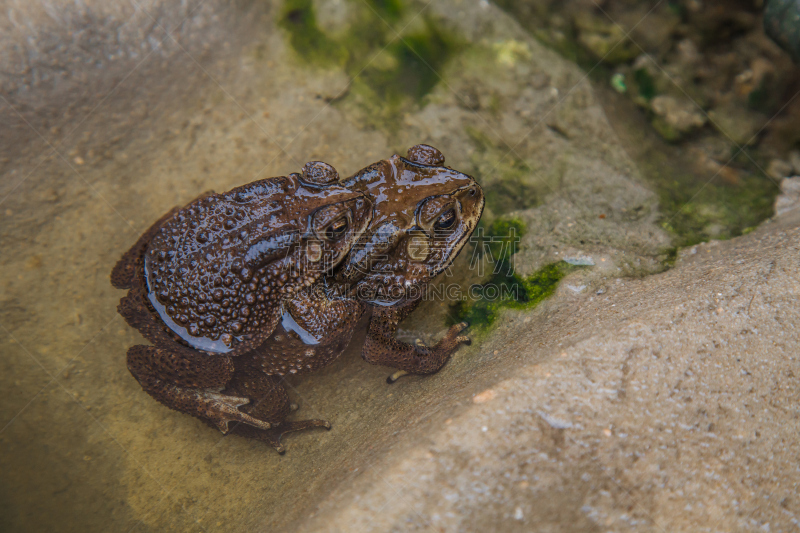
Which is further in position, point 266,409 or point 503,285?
point 503,285

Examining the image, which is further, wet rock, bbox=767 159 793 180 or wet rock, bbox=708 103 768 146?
wet rock, bbox=708 103 768 146

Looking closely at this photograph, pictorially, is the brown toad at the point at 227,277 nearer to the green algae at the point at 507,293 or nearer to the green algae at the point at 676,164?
the green algae at the point at 507,293

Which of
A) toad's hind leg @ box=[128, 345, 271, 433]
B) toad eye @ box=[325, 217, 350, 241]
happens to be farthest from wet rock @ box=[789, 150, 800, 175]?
toad's hind leg @ box=[128, 345, 271, 433]

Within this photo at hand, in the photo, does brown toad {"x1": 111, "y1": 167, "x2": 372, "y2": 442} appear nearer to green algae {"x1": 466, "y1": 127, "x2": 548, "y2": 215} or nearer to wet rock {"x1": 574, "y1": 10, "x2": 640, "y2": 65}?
green algae {"x1": 466, "y1": 127, "x2": 548, "y2": 215}

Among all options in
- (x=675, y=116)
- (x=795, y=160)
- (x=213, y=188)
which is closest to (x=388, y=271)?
(x=213, y=188)

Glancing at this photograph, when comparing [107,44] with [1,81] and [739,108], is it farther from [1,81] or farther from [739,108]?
[739,108]

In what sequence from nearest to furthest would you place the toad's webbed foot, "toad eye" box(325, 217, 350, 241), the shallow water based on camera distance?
"toad eye" box(325, 217, 350, 241) < the shallow water < the toad's webbed foot

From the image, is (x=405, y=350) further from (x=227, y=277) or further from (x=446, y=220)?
(x=227, y=277)

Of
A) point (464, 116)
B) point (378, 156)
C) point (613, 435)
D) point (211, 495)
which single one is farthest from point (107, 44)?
point (613, 435)
